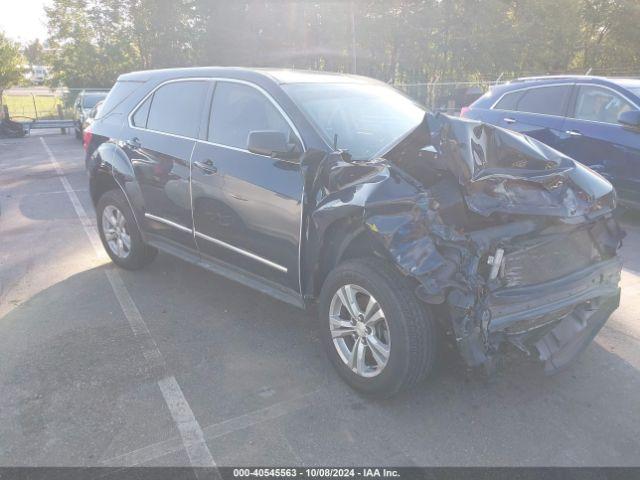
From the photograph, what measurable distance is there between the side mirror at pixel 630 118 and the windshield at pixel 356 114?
9.94 feet

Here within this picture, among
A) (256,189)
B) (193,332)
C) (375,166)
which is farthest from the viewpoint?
(193,332)

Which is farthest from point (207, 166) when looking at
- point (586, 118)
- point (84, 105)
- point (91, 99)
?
point (91, 99)

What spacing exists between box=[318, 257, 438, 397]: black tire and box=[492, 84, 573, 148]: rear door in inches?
190

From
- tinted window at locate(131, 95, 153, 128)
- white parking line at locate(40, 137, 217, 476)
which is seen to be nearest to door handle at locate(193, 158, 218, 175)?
tinted window at locate(131, 95, 153, 128)

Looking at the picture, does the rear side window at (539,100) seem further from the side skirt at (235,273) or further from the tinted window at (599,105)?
the side skirt at (235,273)

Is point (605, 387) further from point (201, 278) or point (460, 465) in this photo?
point (201, 278)

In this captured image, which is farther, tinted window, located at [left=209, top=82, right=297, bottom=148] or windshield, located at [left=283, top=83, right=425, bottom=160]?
tinted window, located at [left=209, top=82, right=297, bottom=148]

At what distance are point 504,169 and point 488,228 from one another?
0.37 meters

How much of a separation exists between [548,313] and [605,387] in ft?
2.40

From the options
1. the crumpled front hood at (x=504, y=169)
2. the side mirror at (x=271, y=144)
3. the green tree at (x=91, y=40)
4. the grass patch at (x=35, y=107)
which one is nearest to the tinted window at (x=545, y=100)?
the crumpled front hood at (x=504, y=169)

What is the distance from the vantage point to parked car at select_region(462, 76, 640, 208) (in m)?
6.09

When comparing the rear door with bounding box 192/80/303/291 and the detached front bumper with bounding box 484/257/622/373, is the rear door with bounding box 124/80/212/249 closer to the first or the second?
the rear door with bounding box 192/80/303/291

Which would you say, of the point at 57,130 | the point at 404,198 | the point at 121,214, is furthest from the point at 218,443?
the point at 57,130

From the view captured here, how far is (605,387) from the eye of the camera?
3115 millimetres
